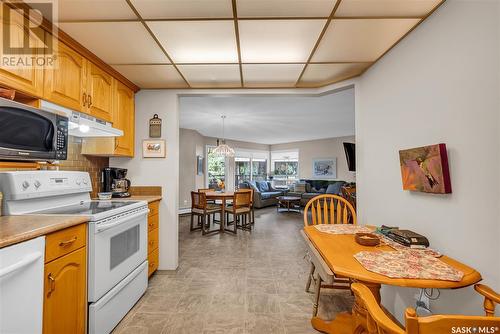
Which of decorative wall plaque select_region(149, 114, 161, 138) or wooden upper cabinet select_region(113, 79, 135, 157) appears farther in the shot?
decorative wall plaque select_region(149, 114, 161, 138)

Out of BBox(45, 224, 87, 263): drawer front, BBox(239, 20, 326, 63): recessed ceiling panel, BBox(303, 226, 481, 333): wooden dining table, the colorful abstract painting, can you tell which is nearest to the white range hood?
BBox(45, 224, 87, 263): drawer front

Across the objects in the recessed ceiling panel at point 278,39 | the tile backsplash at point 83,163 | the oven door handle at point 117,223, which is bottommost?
the oven door handle at point 117,223

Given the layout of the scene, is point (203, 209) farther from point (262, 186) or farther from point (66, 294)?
point (262, 186)

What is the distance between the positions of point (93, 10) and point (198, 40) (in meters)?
0.69

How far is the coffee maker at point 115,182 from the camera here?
8.17ft

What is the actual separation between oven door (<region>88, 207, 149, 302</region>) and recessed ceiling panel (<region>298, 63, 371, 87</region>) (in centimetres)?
222

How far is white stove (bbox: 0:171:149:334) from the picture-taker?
4.79 feet

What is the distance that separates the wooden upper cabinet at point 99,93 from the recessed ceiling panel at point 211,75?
2.54ft

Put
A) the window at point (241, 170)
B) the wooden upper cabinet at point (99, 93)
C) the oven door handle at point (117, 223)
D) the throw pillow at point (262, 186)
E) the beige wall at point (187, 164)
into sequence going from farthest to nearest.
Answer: the window at point (241, 170) → the throw pillow at point (262, 186) → the beige wall at point (187, 164) → the wooden upper cabinet at point (99, 93) → the oven door handle at point (117, 223)

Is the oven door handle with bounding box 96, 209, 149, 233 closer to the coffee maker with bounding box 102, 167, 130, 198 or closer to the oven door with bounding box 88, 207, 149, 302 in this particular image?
the oven door with bounding box 88, 207, 149, 302

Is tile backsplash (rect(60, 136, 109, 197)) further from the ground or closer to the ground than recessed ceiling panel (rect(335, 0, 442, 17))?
closer to the ground

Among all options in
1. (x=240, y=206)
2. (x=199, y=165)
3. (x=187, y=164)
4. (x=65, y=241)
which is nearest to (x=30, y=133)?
(x=65, y=241)

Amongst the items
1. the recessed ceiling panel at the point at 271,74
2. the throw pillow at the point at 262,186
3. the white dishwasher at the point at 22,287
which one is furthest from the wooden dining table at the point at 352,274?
the throw pillow at the point at 262,186

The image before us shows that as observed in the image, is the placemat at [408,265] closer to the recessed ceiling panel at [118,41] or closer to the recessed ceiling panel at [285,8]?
the recessed ceiling panel at [285,8]
